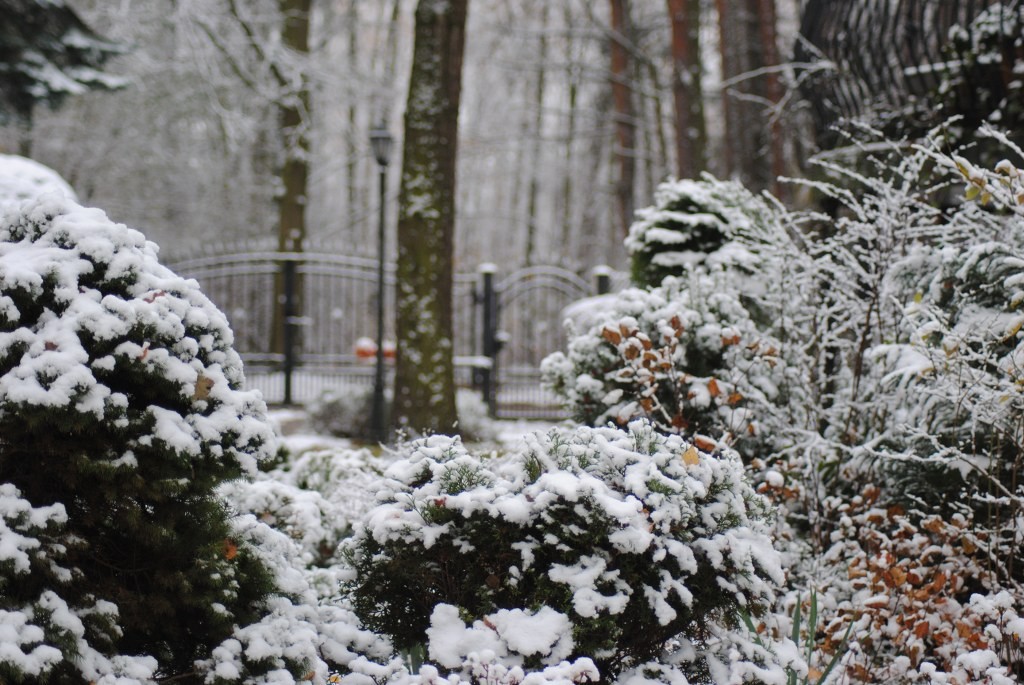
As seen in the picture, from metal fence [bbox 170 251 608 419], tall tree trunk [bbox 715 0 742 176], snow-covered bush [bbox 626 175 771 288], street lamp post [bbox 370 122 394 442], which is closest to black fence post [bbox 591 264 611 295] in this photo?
metal fence [bbox 170 251 608 419]

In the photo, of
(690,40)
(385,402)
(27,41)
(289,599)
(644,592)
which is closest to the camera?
(644,592)

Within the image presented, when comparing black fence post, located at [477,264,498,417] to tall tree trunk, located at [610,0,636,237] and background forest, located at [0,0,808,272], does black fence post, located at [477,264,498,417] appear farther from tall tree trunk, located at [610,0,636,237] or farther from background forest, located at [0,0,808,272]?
tall tree trunk, located at [610,0,636,237]

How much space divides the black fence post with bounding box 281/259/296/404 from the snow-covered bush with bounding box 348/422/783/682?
8.73 m

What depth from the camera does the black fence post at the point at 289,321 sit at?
10.9m

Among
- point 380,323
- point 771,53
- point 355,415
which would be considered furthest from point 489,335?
point 771,53

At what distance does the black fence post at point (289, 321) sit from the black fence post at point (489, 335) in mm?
2567

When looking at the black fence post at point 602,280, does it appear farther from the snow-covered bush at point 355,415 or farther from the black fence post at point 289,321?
the black fence post at point 289,321

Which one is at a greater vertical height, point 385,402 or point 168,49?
point 168,49

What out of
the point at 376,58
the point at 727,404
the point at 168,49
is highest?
the point at 376,58

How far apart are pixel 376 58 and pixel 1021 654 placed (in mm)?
22919

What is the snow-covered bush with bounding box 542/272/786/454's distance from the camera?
3744 mm

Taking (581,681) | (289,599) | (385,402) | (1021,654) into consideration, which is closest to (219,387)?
(289,599)

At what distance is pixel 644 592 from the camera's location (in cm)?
226

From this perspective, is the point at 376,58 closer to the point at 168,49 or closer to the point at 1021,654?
the point at 168,49
